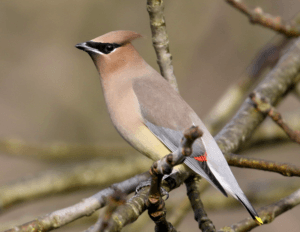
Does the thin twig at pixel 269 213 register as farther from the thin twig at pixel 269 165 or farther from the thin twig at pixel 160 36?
the thin twig at pixel 160 36

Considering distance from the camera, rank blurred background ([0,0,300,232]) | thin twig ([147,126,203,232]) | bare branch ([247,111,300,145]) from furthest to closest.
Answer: blurred background ([0,0,300,232]), bare branch ([247,111,300,145]), thin twig ([147,126,203,232])

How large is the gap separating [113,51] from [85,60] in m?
3.61

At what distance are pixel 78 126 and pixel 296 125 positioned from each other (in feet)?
9.78

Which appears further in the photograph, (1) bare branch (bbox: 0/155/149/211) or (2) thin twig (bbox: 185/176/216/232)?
(1) bare branch (bbox: 0/155/149/211)

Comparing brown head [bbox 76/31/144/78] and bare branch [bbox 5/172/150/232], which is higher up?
brown head [bbox 76/31/144/78]

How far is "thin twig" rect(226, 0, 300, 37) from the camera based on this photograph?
229cm

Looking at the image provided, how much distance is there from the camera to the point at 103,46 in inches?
82.0

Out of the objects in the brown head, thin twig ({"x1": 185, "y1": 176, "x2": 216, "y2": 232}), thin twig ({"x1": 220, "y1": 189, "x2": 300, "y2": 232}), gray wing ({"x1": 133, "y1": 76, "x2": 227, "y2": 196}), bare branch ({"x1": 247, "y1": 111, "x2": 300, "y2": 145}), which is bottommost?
bare branch ({"x1": 247, "y1": 111, "x2": 300, "y2": 145})

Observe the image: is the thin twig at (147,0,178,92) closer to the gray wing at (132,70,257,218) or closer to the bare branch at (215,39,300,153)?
the gray wing at (132,70,257,218)

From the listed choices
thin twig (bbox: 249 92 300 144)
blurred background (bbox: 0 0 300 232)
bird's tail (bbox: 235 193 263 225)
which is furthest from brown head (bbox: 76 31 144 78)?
blurred background (bbox: 0 0 300 232)

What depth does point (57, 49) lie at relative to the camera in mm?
5758

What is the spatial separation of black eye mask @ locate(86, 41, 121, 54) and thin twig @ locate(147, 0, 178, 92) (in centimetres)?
21

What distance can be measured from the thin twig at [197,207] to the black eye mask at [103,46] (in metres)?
0.78

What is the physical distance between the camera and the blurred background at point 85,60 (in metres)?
5.34
